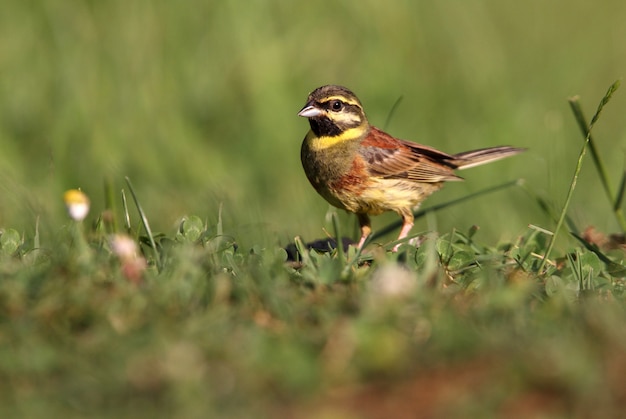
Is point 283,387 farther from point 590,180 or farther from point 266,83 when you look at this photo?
point 590,180

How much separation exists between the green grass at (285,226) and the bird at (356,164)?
0.76 ft

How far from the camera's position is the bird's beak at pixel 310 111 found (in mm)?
6684

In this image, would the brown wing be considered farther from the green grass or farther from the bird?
the green grass

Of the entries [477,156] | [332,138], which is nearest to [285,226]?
[332,138]

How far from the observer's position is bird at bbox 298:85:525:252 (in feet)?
21.7

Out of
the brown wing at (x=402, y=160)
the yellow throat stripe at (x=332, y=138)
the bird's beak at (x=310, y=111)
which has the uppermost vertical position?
the bird's beak at (x=310, y=111)

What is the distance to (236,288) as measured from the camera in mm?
4281

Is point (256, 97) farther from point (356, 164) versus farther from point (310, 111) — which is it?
point (356, 164)

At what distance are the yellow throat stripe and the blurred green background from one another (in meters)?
0.99

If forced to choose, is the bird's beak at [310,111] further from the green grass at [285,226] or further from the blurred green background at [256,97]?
the blurred green background at [256,97]

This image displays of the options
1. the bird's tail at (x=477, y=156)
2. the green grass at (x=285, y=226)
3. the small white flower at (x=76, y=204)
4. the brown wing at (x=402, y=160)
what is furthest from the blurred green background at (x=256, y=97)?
the small white flower at (x=76, y=204)

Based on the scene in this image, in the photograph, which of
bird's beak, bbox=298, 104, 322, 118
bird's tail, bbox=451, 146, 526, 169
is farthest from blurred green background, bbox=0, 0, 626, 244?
bird's beak, bbox=298, 104, 322, 118

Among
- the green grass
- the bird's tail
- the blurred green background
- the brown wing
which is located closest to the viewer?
the green grass

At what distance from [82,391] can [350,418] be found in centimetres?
91
